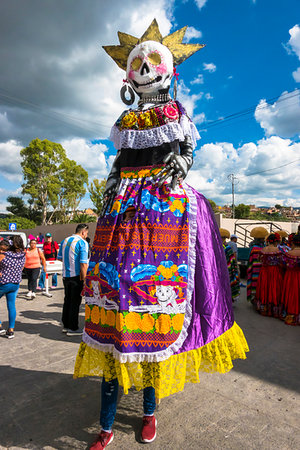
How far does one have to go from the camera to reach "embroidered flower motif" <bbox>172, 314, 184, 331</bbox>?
1801 millimetres

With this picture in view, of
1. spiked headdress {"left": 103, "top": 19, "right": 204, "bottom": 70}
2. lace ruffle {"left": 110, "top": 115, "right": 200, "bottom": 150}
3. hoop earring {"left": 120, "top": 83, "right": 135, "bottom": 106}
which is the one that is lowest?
lace ruffle {"left": 110, "top": 115, "right": 200, "bottom": 150}

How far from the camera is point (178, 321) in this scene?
1.82 meters

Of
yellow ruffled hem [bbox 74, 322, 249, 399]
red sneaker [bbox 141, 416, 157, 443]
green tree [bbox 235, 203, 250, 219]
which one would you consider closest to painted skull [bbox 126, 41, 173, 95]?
yellow ruffled hem [bbox 74, 322, 249, 399]

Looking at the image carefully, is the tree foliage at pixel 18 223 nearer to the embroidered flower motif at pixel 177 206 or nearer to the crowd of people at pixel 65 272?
the crowd of people at pixel 65 272

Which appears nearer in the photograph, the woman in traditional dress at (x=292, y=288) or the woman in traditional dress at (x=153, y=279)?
the woman in traditional dress at (x=153, y=279)

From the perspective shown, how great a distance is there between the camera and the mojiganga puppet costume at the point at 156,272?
5.74ft


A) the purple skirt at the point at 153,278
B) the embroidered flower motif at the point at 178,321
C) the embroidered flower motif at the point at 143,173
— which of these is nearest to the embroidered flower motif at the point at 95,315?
the purple skirt at the point at 153,278

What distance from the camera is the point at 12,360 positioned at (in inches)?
133

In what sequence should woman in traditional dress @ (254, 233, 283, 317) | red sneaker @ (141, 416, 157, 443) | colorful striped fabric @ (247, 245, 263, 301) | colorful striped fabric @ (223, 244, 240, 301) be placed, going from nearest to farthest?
red sneaker @ (141, 416, 157, 443)
woman in traditional dress @ (254, 233, 283, 317)
colorful striped fabric @ (223, 244, 240, 301)
colorful striped fabric @ (247, 245, 263, 301)

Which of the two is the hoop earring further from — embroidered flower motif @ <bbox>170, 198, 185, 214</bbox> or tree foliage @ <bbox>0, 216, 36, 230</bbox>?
tree foliage @ <bbox>0, 216, 36, 230</bbox>

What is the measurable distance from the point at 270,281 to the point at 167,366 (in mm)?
4760

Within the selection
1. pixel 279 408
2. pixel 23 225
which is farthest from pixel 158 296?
pixel 23 225

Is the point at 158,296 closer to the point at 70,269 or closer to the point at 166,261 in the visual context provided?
the point at 166,261

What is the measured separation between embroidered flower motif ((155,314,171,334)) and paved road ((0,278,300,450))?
2.62 feet
